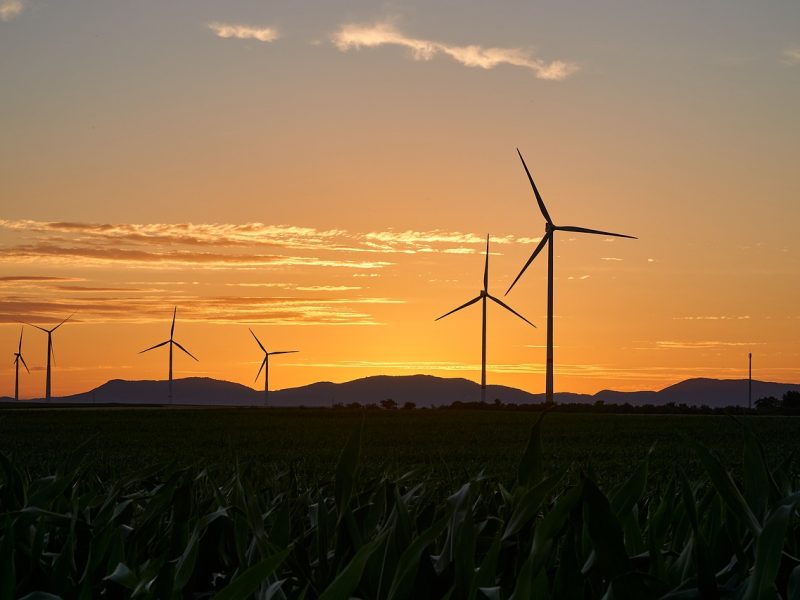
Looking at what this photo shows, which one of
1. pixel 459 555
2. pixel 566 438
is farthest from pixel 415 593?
pixel 566 438

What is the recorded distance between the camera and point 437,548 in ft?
9.29

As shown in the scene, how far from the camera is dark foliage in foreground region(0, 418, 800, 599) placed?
188 centimetres

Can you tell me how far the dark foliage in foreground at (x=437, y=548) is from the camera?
188 centimetres

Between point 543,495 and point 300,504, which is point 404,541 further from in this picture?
point 300,504

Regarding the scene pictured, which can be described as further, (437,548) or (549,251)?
(549,251)

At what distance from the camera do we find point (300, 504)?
3.78m

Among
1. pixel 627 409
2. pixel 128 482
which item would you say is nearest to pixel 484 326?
pixel 627 409

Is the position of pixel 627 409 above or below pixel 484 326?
below

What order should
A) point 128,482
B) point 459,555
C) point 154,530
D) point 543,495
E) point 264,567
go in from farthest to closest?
point 128,482
point 154,530
point 543,495
point 459,555
point 264,567

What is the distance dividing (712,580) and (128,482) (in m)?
2.72

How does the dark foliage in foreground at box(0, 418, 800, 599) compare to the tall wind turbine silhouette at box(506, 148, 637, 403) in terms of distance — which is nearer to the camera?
the dark foliage in foreground at box(0, 418, 800, 599)

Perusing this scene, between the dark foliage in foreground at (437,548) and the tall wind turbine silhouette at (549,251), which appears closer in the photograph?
the dark foliage in foreground at (437,548)

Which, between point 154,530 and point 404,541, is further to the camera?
point 154,530

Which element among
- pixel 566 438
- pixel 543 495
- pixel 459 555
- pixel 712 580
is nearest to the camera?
pixel 712 580
